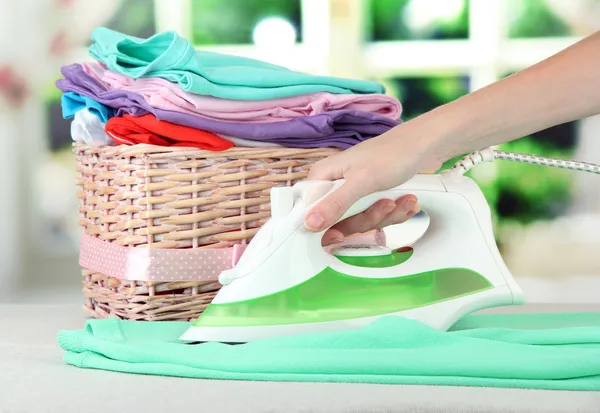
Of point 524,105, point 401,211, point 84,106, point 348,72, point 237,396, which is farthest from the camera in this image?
point 348,72

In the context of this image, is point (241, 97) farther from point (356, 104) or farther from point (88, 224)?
point (88, 224)

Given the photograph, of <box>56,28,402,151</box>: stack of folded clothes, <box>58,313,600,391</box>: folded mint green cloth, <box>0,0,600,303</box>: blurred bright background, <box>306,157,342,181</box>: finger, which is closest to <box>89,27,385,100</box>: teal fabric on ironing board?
<box>56,28,402,151</box>: stack of folded clothes

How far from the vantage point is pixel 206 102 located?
1.22 meters

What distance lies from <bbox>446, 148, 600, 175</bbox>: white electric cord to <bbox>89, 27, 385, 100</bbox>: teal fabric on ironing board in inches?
10.3

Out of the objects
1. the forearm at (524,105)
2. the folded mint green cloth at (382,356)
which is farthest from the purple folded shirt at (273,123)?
the folded mint green cloth at (382,356)

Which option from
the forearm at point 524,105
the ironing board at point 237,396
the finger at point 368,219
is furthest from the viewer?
the finger at point 368,219

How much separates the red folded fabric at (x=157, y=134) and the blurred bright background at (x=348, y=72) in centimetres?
135

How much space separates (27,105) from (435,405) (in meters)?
1.99

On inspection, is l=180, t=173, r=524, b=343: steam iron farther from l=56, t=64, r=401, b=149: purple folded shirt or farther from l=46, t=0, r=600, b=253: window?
l=46, t=0, r=600, b=253: window

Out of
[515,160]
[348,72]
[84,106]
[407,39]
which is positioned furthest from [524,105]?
[407,39]

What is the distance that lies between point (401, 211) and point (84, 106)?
1.80ft

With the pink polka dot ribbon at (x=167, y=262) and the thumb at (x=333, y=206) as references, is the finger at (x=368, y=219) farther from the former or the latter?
the thumb at (x=333, y=206)

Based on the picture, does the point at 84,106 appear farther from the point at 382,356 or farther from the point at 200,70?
the point at 382,356

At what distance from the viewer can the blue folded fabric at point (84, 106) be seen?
130cm
